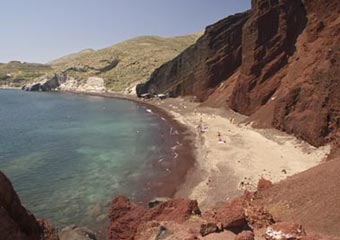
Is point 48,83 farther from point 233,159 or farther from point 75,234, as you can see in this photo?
point 75,234

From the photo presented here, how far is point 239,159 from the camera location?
40406mm

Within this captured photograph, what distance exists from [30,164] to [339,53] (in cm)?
3440

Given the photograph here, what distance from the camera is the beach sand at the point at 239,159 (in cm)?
3297

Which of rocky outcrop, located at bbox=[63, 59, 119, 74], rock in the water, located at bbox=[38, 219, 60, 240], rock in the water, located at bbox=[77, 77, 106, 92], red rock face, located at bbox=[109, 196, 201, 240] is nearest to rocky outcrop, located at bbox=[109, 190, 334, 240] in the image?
red rock face, located at bbox=[109, 196, 201, 240]

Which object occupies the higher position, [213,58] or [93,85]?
[213,58]

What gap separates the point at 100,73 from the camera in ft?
558

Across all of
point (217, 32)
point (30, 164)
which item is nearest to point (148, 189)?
point (30, 164)

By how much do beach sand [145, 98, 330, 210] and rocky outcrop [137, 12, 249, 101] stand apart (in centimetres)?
2751

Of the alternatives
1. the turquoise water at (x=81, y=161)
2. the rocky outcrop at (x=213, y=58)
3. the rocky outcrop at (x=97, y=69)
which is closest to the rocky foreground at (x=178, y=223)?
the turquoise water at (x=81, y=161)

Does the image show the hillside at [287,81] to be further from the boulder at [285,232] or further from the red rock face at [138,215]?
the red rock face at [138,215]

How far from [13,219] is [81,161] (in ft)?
107

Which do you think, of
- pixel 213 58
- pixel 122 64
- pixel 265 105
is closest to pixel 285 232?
pixel 265 105

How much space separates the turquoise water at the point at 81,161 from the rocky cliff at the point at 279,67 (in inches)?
560

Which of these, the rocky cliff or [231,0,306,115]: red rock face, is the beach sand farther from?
[231,0,306,115]: red rock face
